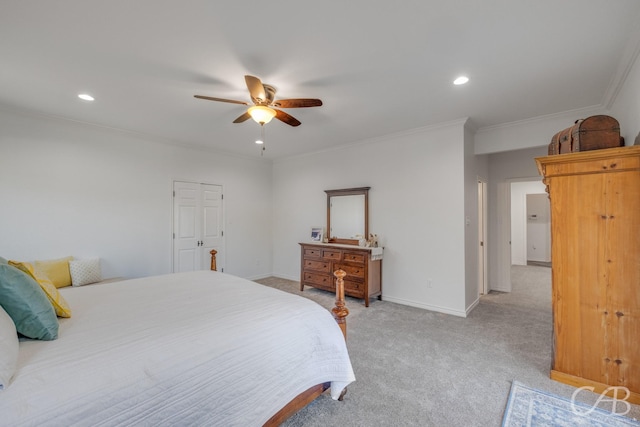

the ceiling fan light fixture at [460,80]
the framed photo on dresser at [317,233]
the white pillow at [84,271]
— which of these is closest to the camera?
the ceiling fan light fixture at [460,80]

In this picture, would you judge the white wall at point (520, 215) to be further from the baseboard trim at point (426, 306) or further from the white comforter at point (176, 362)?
the white comforter at point (176, 362)

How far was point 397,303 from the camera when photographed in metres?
4.38

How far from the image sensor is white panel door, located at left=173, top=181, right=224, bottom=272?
15.9 feet

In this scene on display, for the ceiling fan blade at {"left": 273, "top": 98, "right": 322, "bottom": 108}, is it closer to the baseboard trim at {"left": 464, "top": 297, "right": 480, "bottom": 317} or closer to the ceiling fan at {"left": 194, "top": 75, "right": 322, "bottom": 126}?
the ceiling fan at {"left": 194, "top": 75, "right": 322, "bottom": 126}

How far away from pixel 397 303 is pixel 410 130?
2670 mm

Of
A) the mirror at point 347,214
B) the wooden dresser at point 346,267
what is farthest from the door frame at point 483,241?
the mirror at point 347,214

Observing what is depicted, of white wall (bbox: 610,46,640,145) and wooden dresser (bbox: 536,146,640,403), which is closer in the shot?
wooden dresser (bbox: 536,146,640,403)

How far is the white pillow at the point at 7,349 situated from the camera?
1.06 m

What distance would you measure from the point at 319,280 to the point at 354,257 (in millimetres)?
870

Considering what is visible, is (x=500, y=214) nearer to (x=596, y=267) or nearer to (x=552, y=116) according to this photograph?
(x=552, y=116)

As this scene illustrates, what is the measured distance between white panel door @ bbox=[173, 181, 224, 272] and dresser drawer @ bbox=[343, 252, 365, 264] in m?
2.50

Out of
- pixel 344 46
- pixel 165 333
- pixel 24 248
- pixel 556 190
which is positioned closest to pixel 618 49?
pixel 556 190

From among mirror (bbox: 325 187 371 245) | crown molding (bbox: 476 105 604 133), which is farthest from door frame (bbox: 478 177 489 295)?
mirror (bbox: 325 187 371 245)

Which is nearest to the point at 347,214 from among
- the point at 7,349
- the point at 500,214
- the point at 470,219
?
the point at 470,219
